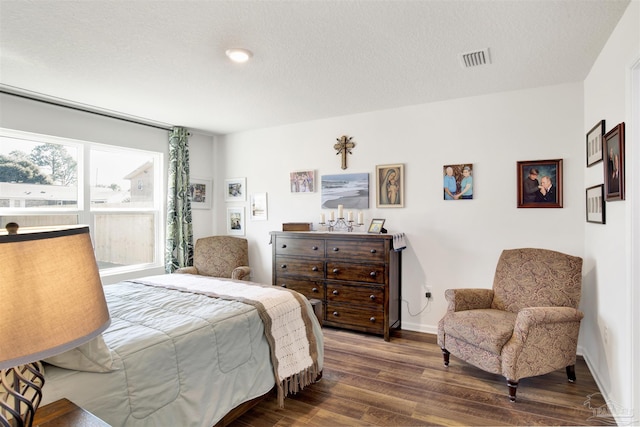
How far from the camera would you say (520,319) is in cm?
249

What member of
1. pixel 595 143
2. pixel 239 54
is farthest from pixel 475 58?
pixel 239 54

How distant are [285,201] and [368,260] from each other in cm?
168

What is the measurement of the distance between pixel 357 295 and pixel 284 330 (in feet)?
4.99

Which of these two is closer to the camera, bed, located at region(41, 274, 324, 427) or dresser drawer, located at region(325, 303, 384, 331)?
bed, located at region(41, 274, 324, 427)

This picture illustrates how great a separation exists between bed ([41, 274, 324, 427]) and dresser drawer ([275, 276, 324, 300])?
4.18 feet

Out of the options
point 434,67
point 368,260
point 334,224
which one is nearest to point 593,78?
point 434,67

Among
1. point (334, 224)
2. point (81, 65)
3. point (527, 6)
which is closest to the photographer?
point (527, 6)

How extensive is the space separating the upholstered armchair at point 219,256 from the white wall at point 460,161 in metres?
0.93

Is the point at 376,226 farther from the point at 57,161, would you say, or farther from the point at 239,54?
the point at 57,161

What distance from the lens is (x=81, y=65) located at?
275 cm

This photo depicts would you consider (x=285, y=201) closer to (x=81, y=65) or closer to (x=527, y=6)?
(x=81, y=65)

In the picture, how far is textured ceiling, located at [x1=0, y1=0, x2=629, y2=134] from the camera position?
2.05 meters

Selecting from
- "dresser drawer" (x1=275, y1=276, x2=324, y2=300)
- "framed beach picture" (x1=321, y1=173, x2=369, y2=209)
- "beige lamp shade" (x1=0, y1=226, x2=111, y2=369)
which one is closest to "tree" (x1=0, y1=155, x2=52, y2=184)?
"dresser drawer" (x1=275, y1=276, x2=324, y2=300)

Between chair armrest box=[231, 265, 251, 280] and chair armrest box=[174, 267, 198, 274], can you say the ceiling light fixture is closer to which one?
chair armrest box=[231, 265, 251, 280]
